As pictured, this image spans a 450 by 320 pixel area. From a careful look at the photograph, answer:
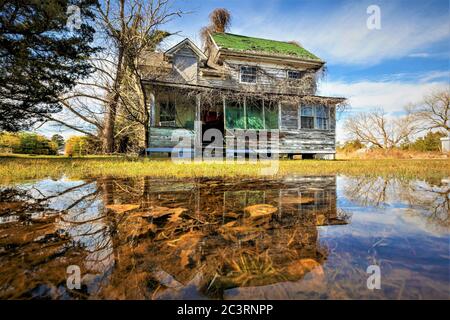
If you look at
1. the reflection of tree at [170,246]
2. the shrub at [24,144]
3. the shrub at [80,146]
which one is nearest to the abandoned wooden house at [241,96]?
the shrub at [80,146]

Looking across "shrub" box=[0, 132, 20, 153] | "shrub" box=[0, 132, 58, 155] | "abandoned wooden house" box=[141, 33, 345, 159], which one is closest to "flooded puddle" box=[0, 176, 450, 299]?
"abandoned wooden house" box=[141, 33, 345, 159]

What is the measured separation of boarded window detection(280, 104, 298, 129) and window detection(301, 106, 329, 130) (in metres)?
0.43

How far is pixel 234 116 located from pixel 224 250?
34.9ft

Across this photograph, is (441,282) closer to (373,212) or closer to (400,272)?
(400,272)

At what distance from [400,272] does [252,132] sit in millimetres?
10462

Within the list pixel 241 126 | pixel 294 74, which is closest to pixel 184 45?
pixel 241 126

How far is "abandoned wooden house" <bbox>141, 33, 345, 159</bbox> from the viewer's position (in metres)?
10.2

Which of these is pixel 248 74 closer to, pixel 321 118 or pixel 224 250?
pixel 321 118

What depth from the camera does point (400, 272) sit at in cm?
77

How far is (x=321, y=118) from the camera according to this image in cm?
1251

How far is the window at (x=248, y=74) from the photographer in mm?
14180

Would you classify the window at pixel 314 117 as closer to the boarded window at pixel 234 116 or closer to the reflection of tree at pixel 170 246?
the boarded window at pixel 234 116

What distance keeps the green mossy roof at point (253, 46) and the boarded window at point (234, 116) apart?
15.9 ft
